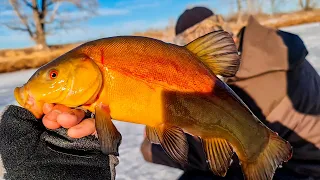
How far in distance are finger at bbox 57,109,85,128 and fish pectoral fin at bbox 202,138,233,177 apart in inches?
20.3

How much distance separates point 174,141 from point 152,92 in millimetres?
189

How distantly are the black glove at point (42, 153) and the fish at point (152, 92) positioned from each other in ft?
1.77

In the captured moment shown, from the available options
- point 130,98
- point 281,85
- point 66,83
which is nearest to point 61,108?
point 66,83

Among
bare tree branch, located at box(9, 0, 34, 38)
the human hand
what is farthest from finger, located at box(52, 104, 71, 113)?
bare tree branch, located at box(9, 0, 34, 38)

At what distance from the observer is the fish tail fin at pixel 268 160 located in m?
1.36

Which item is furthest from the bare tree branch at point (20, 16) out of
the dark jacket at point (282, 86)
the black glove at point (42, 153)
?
the black glove at point (42, 153)

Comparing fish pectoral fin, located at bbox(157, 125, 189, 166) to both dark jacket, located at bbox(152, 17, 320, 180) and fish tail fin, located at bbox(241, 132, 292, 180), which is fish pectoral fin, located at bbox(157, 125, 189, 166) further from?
dark jacket, located at bbox(152, 17, 320, 180)

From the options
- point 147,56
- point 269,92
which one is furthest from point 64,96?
point 269,92

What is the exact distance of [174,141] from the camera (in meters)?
1.27

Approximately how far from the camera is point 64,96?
1.24 m

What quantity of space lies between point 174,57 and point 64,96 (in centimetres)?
39

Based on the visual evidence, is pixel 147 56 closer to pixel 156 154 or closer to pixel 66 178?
pixel 66 178

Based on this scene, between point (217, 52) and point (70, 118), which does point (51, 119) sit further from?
point (217, 52)

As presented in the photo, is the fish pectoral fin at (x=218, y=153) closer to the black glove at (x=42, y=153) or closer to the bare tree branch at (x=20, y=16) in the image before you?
the black glove at (x=42, y=153)
